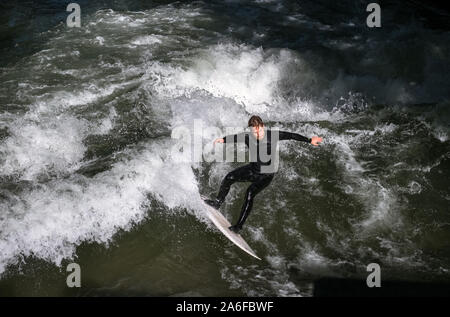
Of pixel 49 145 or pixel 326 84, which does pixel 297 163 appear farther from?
pixel 49 145

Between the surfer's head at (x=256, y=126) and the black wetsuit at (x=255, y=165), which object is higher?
the surfer's head at (x=256, y=126)

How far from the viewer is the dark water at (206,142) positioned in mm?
5355

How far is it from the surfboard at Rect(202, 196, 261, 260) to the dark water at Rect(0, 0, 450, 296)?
0.17 m

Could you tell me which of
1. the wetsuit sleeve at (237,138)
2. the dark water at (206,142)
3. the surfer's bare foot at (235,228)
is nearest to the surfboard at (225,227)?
the surfer's bare foot at (235,228)

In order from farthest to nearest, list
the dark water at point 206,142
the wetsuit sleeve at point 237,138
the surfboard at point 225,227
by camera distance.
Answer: the wetsuit sleeve at point 237,138 < the surfboard at point 225,227 < the dark water at point 206,142

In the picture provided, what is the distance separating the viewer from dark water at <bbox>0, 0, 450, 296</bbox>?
5.36m

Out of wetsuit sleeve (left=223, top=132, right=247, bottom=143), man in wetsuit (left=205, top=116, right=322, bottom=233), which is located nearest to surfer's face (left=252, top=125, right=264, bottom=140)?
man in wetsuit (left=205, top=116, right=322, bottom=233)

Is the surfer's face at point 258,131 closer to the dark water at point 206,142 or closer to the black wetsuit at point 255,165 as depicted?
the black wetsuit at point 255,165

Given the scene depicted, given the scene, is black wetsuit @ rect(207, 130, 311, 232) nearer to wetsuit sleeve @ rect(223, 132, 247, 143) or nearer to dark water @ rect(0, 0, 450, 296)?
wetsuit sleeve @ rect(223, 132, 247, 143)

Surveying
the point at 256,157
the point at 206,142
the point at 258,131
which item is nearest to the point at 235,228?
the point at 256,157

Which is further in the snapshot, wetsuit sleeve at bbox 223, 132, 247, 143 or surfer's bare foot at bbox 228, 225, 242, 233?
wetsuit sleeve at bbox 223, 132, 247, 143

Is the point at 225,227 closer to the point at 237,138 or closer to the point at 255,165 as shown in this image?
the point at 255,165

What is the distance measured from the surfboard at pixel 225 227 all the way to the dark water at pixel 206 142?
6.5 inches
